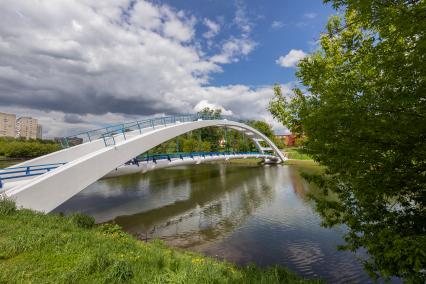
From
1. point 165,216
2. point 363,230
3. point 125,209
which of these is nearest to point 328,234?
point 363,230

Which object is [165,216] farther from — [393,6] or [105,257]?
[393,6]

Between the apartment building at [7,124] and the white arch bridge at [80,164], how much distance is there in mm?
147362

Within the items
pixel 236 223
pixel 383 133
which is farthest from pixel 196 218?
pixel 383 133

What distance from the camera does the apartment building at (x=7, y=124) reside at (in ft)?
431

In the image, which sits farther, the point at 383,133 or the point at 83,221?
the point at 83,221

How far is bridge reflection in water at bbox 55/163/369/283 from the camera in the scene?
8008 mm

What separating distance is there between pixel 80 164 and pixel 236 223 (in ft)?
25.4

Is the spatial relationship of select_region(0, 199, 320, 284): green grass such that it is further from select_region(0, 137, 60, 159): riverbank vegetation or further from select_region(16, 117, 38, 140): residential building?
select_region(16, 117, 38, 140): residential building

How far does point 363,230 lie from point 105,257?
4.51 metres

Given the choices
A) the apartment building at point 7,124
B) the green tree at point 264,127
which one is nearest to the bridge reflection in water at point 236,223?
the green tree at point 264,127

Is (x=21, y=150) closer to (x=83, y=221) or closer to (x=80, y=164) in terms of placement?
(x=80, y=164)

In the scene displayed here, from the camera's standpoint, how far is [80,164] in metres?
11.8

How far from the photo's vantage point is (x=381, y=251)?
3.80 m

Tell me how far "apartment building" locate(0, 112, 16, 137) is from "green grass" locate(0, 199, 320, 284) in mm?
159668
